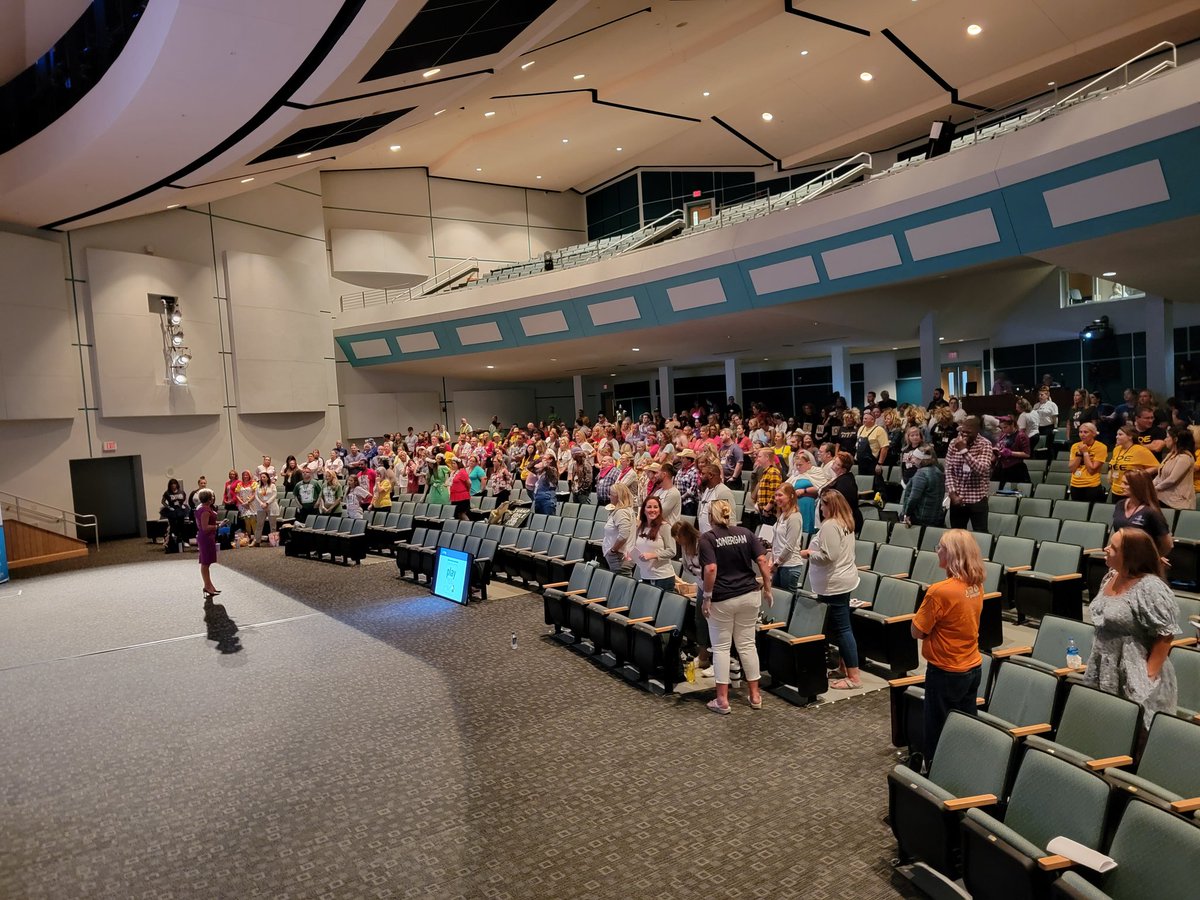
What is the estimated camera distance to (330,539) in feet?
41.7

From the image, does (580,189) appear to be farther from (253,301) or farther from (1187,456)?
(1187,456)

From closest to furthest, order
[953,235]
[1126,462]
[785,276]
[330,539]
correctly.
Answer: [1126,462] → [953,235] → [330,539] → [785,276]

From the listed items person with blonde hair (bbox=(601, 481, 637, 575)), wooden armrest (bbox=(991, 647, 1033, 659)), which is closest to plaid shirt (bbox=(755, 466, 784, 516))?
person with blonde hair (bbox=(601, 481, 637, 575))

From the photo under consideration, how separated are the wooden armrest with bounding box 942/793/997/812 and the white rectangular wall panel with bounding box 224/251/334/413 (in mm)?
19861

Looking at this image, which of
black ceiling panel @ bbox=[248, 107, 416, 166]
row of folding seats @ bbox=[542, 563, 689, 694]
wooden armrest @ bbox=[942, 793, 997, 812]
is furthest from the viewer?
black ceiling panel @ bbox=[248, 107, 416, 166]

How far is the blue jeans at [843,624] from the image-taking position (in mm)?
5676

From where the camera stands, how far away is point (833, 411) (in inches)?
556

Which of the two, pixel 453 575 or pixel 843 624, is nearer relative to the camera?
pixel 843 624

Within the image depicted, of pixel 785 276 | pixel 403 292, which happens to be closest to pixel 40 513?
pixel 403 292

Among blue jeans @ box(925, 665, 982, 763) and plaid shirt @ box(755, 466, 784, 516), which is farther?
plaid shirt @ box(755, 466, 784, 516)

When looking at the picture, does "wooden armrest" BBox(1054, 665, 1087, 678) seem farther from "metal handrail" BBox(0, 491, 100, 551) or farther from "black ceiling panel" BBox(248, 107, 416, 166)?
"metal handrail" BBox(0, 491, 100, 551)

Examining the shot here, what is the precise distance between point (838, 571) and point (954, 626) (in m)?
1.88

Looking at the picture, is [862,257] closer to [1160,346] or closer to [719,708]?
[1160,346]

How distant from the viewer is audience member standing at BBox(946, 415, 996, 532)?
7.38 meters
